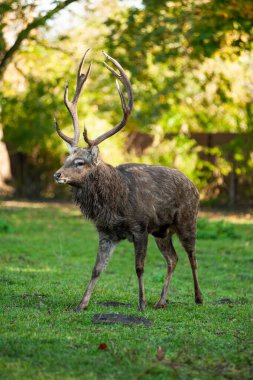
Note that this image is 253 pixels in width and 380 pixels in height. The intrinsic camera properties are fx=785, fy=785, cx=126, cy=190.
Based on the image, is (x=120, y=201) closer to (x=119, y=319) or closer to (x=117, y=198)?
(x=117, y=198)

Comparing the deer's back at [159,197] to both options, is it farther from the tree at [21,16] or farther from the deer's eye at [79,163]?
the tree at [21,16]

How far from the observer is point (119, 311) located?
8320 mm

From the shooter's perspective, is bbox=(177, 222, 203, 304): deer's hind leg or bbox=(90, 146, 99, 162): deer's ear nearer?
bbox=(90, 146, 99, 162): deer's ear

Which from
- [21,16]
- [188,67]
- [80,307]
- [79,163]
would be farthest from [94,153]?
[188,67]

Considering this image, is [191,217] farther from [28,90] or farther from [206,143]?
[28,90]

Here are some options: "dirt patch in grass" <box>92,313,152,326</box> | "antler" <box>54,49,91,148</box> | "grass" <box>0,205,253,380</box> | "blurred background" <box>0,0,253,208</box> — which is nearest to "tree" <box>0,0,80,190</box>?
"blurred background" <box>0,0,253,208</box>

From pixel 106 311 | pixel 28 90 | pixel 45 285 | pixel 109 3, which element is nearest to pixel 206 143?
pixel 28 90

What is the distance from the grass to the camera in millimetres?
5895

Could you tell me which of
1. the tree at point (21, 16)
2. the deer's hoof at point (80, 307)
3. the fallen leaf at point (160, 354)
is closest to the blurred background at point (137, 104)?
the tree at point (21, 16)

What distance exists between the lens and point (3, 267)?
11953mm

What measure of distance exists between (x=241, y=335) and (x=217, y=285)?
170 inches

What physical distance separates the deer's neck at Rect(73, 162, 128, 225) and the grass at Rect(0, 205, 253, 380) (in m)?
1.01

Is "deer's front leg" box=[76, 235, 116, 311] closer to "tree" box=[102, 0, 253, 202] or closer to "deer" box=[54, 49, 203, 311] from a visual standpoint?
"deer" box=[54, 49, 203, 311]

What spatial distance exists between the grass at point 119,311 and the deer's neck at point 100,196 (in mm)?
1013
